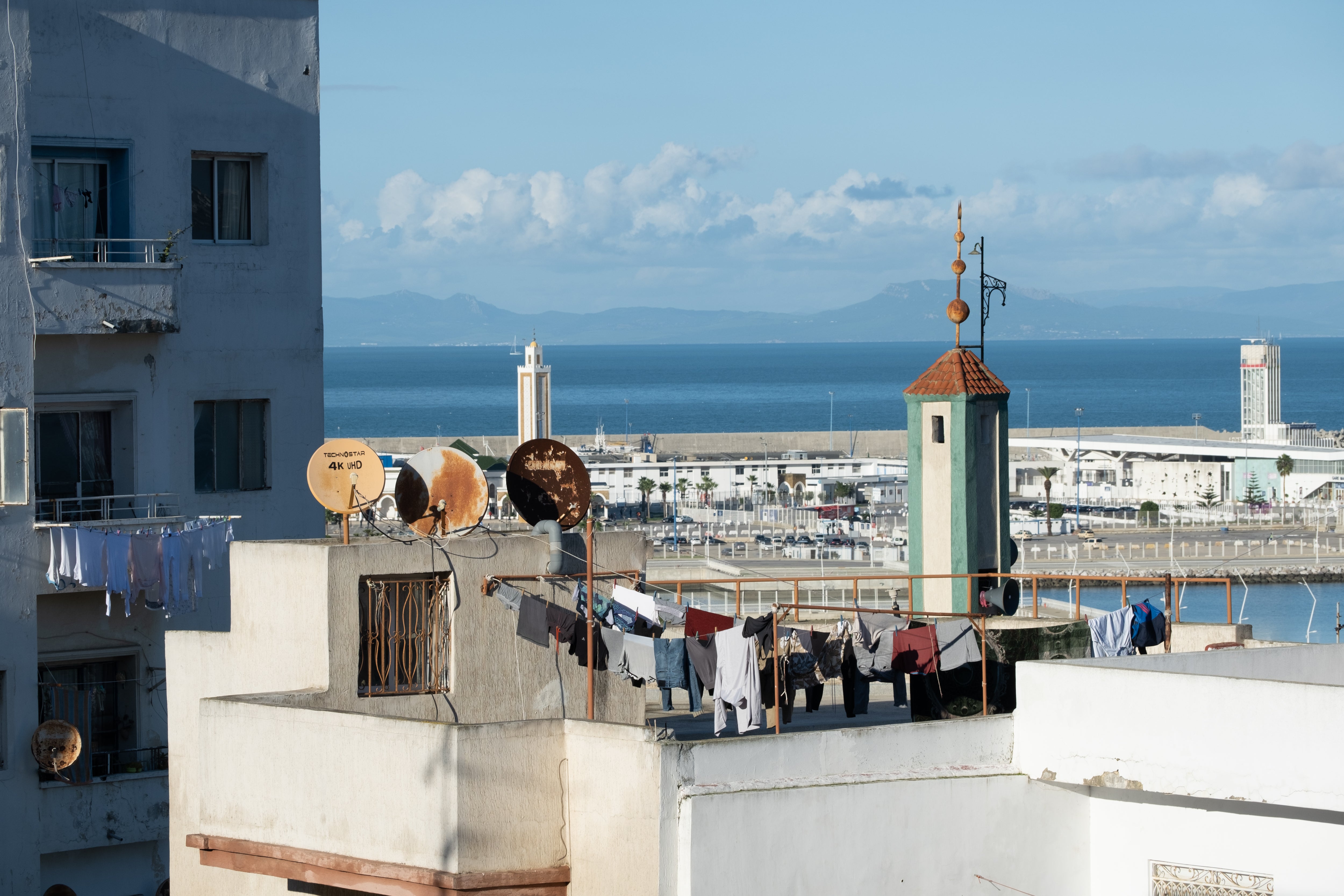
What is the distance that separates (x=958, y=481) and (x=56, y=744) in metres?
10.7

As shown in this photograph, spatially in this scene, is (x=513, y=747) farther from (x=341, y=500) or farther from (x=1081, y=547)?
(x=1081, y=547)

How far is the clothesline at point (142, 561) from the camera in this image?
727 inches

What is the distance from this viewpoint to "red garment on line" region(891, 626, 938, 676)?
53.0ft

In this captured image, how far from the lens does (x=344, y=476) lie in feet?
51.8

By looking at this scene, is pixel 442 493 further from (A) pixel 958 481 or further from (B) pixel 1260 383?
(B) pixel 1260 383

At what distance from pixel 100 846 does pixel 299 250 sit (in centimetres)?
766

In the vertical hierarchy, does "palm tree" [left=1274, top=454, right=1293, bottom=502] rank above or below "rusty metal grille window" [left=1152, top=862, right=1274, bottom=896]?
above

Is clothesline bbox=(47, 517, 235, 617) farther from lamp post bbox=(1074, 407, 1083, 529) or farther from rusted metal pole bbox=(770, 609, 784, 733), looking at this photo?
lamp post bbox=(1074, 407, 1083, 529)

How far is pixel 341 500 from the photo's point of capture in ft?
51.6

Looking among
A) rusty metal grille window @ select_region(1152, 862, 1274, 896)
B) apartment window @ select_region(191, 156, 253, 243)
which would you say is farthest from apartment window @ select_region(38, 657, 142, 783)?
rusty metal grille window @ select_region(1152, 862, 1274, 896)

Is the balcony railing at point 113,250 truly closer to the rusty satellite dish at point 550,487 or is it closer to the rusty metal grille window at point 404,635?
the rusty satellite dish at point 550,487

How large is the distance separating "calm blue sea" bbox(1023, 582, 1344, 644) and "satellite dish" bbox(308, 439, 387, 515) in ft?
179

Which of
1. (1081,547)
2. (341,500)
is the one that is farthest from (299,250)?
(1081,547)

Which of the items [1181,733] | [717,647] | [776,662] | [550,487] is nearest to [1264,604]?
[1181,733]
